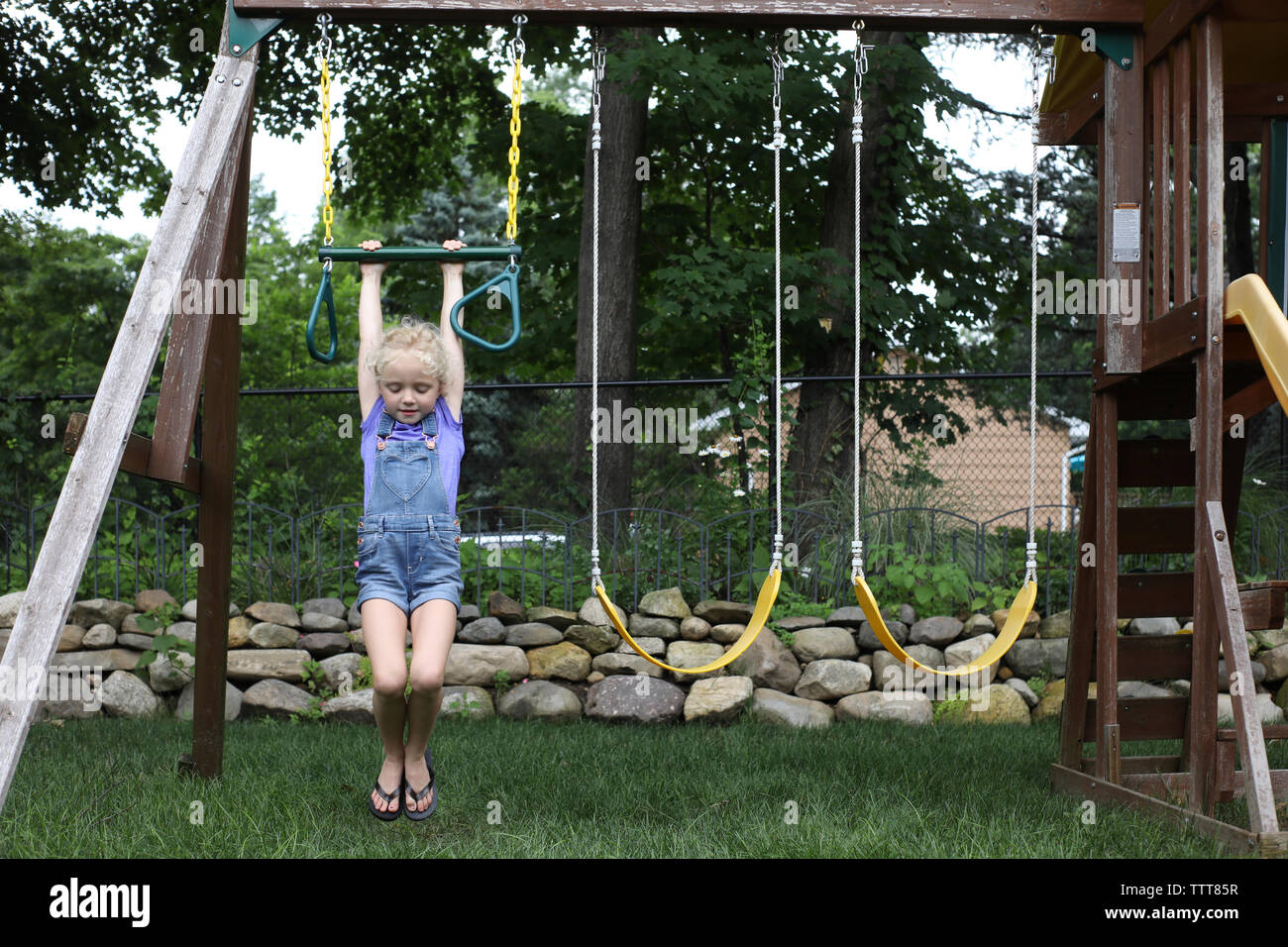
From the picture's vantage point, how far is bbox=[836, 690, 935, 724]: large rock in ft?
23.3

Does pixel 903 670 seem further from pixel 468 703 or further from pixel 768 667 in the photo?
pixel 468 703

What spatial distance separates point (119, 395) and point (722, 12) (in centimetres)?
259

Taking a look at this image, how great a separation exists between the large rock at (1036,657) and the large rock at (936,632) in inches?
14.7

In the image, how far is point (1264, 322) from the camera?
3766mm

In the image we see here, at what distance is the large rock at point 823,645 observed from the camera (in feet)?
24.5

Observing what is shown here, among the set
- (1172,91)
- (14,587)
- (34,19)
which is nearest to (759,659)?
(1172,91)

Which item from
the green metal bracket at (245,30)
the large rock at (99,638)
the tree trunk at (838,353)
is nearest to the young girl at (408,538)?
the green metal bracket at (245,30)

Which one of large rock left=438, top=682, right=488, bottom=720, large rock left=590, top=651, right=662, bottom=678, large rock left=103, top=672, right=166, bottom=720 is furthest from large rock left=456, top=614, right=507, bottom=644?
large rock left=103, top=672, right=166, bottom=720

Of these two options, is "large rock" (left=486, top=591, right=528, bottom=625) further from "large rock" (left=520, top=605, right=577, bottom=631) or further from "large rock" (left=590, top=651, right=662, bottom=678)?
"large rock" (left=590, top=651, right=662, bottom=678)

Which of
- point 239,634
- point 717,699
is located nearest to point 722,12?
point 717,699

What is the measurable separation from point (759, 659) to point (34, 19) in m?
9.09

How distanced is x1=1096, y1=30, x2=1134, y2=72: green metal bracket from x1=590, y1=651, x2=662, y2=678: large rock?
4305 mm

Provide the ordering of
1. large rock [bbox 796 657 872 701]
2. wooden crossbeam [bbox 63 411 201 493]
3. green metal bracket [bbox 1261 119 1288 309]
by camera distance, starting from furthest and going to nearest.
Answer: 1. large rock [bbox 796 657 872 701]
2. green metal bracket [bbox 1261 119 1288 309]
3. wooden crossbeam [bbox 63 411 201 493]

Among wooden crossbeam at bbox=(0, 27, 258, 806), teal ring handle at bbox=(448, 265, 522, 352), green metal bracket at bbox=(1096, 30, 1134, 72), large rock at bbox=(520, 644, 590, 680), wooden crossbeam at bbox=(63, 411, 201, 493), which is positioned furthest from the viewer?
large rock at bbox=(520, 644, 590, 680)
